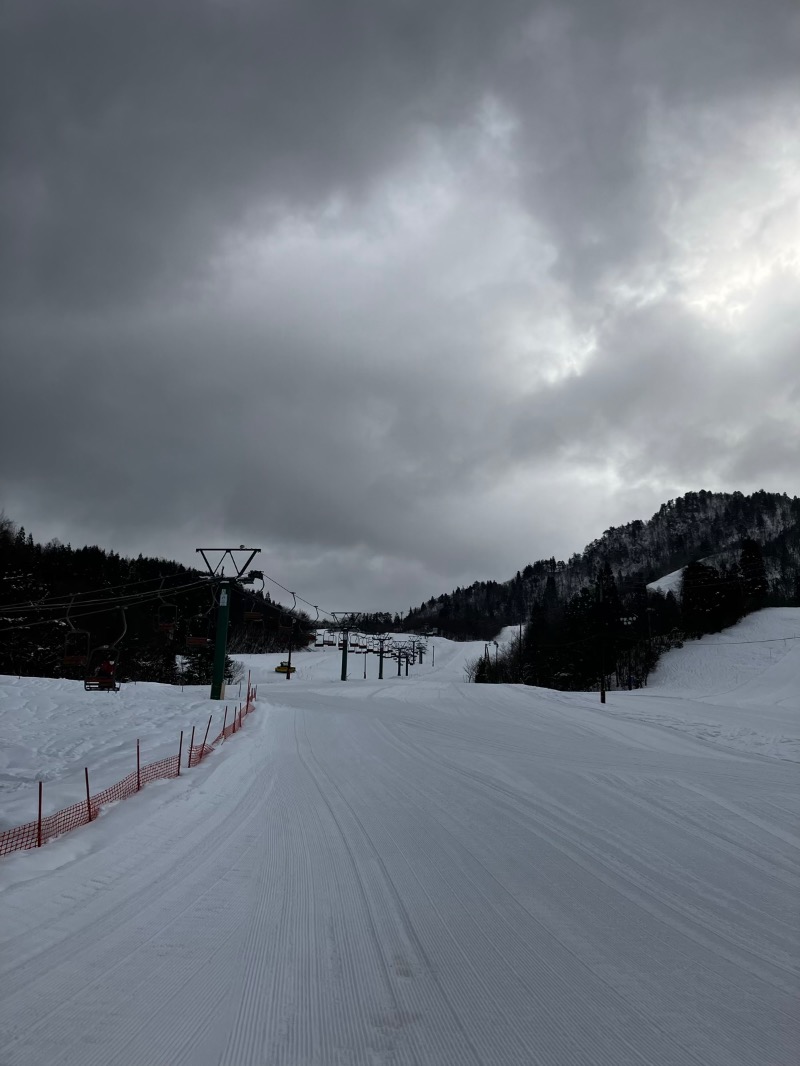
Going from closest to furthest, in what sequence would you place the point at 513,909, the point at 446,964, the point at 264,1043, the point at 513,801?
the point at 264,1043 < the point at 446,964 < the point at 513,909 < the point at 513,801

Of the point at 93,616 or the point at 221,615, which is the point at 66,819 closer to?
the point at 221,615

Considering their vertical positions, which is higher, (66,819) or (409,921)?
(409,921)

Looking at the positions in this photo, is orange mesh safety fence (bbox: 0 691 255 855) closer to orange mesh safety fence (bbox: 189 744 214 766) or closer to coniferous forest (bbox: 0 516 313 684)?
orange mesh safety fence (bbox: 189 744 214 766)

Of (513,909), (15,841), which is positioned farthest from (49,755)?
(513,909)

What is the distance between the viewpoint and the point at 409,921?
5.67 meters

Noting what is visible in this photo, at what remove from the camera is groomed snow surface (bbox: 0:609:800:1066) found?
3.80 meters

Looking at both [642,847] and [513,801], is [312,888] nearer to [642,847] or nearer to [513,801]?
[642,847]

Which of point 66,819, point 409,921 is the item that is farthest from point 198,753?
point 409,921

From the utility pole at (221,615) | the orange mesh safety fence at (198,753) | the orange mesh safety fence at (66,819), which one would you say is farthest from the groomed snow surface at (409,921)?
the utility pole at (221,615)

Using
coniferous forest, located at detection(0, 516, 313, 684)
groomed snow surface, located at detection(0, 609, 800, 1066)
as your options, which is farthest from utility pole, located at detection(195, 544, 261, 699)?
→ groomed snow surface, located at detection(0, 609, 800, 1066)

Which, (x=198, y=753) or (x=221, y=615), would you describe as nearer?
(x=198, y=753)

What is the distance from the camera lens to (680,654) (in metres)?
69.8

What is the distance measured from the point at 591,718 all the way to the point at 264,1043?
27.4 metres

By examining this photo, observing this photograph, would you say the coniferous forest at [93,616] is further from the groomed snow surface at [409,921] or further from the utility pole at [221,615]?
the groomed snow surface at [409,921]
